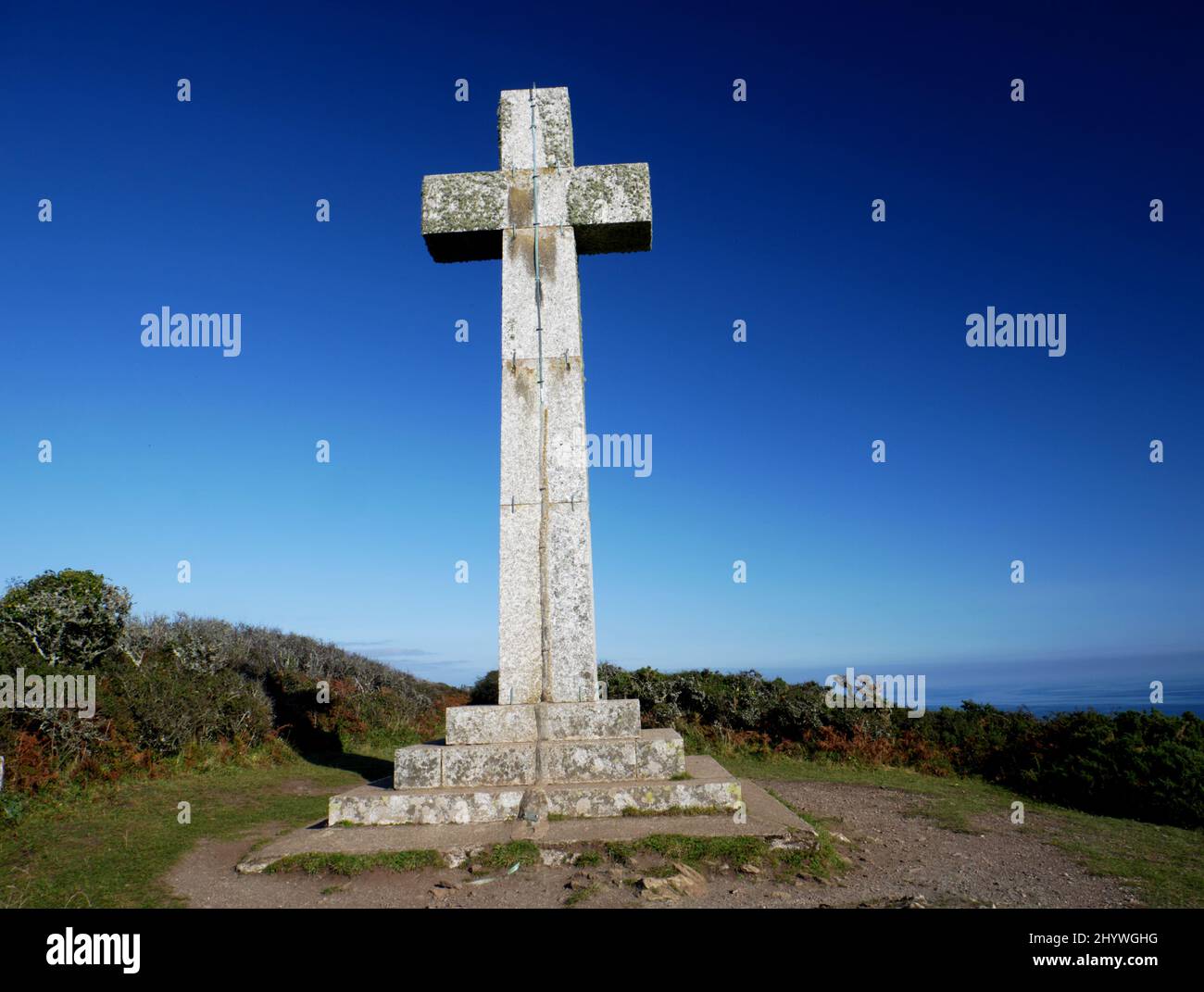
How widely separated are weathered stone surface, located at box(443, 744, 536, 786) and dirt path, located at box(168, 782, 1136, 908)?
0.97m

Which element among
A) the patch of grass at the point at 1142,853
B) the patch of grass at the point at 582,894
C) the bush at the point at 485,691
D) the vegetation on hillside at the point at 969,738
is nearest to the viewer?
the patch of grass at the point at 582,894

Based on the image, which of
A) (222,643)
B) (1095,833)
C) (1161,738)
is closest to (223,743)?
(222,643)

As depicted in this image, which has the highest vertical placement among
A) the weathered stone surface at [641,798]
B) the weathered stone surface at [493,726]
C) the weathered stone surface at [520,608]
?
the weathered stone surface at [520,608]

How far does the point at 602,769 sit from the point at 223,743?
772 cm

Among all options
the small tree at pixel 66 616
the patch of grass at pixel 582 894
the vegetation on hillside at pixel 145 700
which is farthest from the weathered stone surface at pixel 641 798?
the small tree at pixel 66 616

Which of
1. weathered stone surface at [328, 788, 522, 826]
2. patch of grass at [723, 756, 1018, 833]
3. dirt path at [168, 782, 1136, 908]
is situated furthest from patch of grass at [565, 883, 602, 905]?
patch of grass at [723, 756, 1018, 833]

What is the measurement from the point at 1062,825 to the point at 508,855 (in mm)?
5972

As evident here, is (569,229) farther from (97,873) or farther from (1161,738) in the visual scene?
(1161,738)

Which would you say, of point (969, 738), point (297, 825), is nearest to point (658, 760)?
point (297, 825)

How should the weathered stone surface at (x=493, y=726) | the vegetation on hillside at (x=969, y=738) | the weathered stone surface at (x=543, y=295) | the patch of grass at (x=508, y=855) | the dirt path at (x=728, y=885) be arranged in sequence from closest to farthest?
the dirt path at (x=728, y=885) < the patch of grass at (x=508, y=855) < the weathered stone surface at (x=493, y=726) < the weathered stone surface at (x=543, y=295) < the vegetation on hillside at (x=969, y=738)

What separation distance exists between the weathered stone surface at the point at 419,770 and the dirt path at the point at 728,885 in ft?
3.28

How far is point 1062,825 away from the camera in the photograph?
7297 mm

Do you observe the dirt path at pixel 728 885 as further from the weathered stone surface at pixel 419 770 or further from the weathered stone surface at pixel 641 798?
the weathered stone surface at pixel 419 770

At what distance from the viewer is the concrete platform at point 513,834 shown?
486 cm
